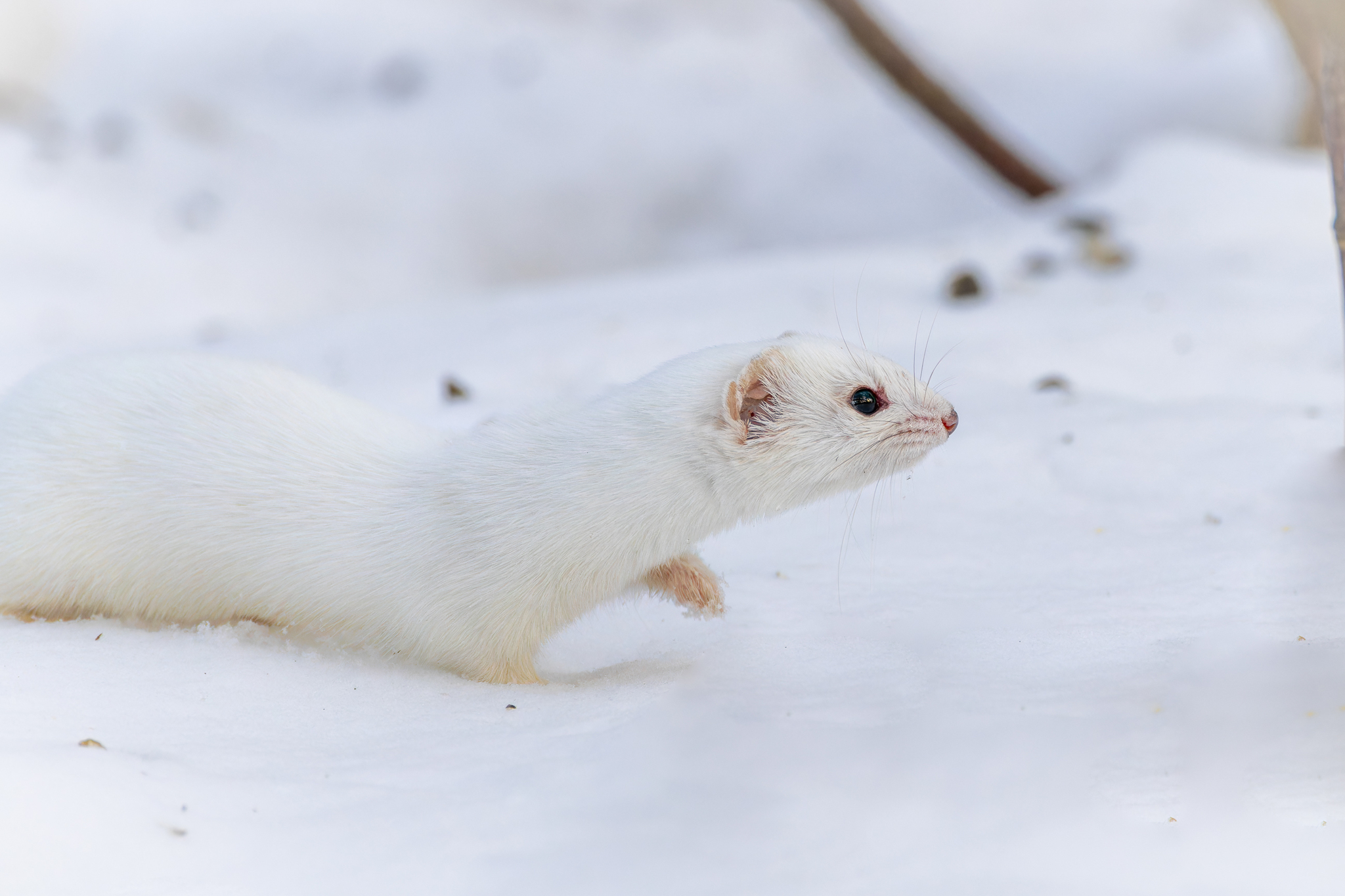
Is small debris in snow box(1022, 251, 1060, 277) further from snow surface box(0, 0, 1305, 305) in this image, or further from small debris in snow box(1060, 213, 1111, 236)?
snow surface box(0, 0, 1305, 305)

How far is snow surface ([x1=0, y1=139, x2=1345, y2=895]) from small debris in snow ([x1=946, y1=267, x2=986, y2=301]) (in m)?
0.79

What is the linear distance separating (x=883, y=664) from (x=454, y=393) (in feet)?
6.41

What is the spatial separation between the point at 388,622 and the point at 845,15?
4441 millimetres

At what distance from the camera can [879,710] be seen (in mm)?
1869

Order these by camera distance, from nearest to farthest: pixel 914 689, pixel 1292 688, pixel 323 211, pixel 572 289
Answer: pixel 1292 688 < pixel 914 689 < pixel 572 289 < pixel 323 211

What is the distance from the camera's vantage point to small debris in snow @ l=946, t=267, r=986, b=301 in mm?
4398

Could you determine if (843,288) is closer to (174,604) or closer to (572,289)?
(572,289)

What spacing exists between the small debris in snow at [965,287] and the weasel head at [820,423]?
2.23 metres

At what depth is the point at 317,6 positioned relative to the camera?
7664 millimetres

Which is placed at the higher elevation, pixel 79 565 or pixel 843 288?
pixel 79 565

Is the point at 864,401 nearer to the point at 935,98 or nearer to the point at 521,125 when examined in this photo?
the point at 935,98

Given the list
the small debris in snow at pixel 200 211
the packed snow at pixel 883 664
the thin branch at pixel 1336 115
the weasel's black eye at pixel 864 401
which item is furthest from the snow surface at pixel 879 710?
the small debris in snow at pixel 200 211

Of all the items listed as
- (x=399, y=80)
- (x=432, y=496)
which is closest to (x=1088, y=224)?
(x=432, y=496)

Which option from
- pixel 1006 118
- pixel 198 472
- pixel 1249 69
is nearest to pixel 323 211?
pixel 1006 118
